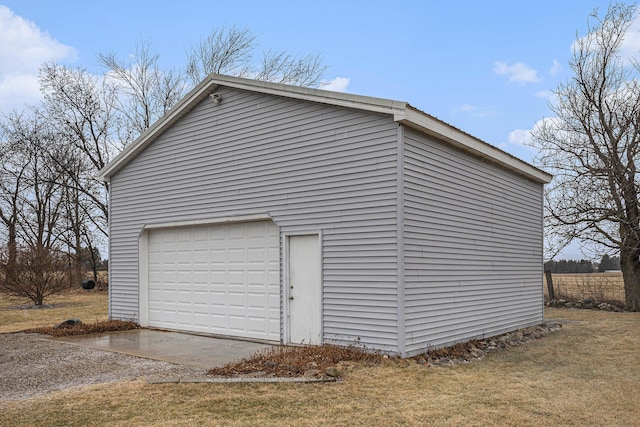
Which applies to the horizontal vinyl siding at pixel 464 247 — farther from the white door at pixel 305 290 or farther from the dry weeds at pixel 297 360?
the white door at pixel 305 290

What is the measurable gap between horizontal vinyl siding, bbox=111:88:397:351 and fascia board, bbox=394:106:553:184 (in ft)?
1.16

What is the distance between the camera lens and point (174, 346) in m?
9.51

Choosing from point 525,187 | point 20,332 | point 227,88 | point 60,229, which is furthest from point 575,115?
point 60,229

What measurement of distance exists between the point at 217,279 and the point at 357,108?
4.71 metres

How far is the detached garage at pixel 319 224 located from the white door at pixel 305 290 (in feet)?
0.08

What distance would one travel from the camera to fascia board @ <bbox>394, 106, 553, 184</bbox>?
8078 millimetres

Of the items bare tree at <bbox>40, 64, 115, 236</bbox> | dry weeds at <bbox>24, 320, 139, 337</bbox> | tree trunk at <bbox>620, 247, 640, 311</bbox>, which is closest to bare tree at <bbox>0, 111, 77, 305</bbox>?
bare tree at <bbox>40, 64, 115, 236</bbox>

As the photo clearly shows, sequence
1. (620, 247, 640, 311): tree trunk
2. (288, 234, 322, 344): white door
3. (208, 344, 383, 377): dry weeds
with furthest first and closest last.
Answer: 1. (620, 247, 640, 311): tree trunk
2. (288, 234, 322, 344): white door
3. (208, 344, 383, 377): dry weeds

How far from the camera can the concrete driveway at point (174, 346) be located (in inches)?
325

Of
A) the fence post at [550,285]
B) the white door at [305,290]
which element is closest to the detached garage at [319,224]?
the white door at [305,290]

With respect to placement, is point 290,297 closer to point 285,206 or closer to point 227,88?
point 285,206

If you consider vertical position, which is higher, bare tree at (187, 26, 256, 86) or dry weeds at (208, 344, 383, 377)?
bare tree at (187, 26, 256, 86)

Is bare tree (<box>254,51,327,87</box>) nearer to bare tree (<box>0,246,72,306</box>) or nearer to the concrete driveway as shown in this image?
bare tree (<box>0,246,72,306</box>)

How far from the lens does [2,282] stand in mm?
19062
